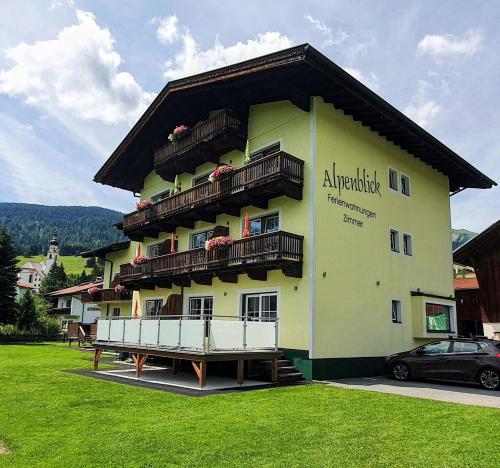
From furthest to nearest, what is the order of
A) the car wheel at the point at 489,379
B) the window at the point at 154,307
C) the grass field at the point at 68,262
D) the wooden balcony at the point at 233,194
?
the grass field at the point at 68,262 → the window at the point at 154,307 → the wooden balcony at the point at 233,194 → the car wheel at the point at 489,379

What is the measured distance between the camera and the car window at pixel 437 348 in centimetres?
1502

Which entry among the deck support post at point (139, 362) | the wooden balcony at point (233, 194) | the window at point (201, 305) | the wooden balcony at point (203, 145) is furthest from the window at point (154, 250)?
the deck support post at point (139, 362)

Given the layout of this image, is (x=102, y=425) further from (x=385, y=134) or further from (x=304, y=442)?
(x=385, y=134)

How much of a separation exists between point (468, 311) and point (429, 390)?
1732 centimetres

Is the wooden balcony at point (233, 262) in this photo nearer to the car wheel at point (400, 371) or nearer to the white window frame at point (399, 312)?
the car wheel at point (400, 371)

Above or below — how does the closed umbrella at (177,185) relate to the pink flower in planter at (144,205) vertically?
above

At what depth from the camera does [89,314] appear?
6353cm

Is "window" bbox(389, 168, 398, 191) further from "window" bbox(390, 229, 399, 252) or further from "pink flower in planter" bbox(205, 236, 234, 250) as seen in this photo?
"pink flower in planter" bbox(205, 236, 234, 250)

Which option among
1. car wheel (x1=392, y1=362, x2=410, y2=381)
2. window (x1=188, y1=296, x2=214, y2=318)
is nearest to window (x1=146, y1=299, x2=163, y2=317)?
window (x1=188, y1=296, x2=214, y2=318)

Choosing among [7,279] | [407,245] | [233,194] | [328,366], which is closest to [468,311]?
[407,245]

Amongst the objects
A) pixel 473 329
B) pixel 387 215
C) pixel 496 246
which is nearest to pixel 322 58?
pixel 387 215

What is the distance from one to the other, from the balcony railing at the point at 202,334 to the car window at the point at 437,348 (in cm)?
A: 514

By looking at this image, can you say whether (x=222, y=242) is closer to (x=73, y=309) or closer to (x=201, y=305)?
(x=201, y=305)

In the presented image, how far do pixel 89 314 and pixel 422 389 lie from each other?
2248 inches
